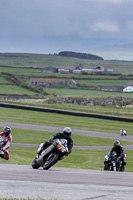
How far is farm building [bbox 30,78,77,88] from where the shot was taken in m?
149

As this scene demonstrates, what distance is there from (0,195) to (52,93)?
119 meters

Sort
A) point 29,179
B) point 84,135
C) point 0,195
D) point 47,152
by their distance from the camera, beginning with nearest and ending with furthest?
point 0,195
point 29,179
point 47,152
point 84,135

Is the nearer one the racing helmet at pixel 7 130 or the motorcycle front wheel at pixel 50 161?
the motorcycle front wheel at pixel 50 161

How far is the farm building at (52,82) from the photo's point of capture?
149m

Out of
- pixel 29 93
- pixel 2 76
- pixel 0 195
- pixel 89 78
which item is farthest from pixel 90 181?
pixel 89 78

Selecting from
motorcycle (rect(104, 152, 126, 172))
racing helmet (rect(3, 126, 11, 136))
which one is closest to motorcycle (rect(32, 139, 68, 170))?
racing helmet (rect(3, 126, 11, 136))

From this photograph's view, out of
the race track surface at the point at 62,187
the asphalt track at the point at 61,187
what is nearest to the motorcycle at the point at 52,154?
the asphalt track at the point at 61,187

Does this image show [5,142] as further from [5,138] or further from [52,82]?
[52,82]

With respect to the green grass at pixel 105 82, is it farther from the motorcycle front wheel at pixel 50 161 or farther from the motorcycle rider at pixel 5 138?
the motorcycle front wheel at pixel 50 161

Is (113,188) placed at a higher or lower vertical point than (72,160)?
higher

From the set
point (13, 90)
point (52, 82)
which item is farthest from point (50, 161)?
point (52, 82)

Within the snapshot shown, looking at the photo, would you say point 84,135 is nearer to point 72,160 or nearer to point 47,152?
point 72,160

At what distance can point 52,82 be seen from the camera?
154250 mm

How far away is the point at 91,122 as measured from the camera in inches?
2514
